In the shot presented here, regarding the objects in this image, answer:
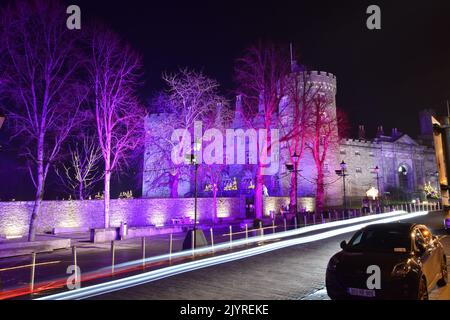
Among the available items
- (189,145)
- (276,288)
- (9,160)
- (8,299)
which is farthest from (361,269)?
(9,160)

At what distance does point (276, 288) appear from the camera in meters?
8.48

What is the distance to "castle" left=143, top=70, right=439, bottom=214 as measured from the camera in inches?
1505

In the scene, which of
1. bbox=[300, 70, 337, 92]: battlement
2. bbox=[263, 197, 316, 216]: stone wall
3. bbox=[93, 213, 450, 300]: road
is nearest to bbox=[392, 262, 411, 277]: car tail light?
bbox=[93, 213, 450, 300]: road

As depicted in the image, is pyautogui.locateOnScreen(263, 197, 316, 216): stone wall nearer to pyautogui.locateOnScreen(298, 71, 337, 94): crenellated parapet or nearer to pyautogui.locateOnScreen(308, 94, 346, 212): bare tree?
pyautogui.locateOnScreen(308, 94, 346, 212): bare tree

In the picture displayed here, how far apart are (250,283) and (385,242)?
332cm

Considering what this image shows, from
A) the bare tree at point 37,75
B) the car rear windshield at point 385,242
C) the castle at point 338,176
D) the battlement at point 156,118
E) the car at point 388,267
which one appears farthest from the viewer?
the castle at point 338,176

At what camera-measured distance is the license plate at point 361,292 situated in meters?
6.56

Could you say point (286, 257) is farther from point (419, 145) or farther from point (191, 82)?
point (419, 145)

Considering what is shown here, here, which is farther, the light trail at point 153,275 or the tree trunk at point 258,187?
the tree trunk at point 258,187

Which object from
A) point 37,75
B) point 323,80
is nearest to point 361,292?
point 37,75

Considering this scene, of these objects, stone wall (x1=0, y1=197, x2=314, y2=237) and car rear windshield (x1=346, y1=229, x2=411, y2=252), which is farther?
stone wall (x1=0, y1=197, x2=314, y2=237)

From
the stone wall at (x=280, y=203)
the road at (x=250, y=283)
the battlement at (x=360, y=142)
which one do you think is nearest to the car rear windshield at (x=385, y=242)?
the road at (x=250, y=283)

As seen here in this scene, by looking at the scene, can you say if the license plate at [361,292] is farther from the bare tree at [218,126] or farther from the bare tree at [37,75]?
the bare tree at [218,126]

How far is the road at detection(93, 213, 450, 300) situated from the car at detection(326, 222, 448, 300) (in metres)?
0.74
